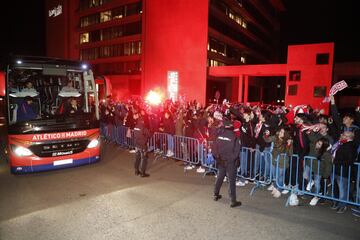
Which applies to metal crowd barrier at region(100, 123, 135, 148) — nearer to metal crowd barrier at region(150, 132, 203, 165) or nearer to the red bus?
metal crowd barrier at region(150, 132, 203, 165)

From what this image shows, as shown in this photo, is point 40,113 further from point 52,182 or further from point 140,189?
point 140,189

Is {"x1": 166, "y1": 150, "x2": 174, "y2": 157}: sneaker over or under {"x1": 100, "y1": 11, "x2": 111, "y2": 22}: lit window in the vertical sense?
under

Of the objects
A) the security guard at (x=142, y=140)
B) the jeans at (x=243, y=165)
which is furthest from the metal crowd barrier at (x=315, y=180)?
the security guard at (x=142, y=140)

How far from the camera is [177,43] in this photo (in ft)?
104

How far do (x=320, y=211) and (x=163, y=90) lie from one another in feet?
91.5

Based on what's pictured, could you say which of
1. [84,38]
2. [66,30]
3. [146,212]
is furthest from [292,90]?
[66,30]

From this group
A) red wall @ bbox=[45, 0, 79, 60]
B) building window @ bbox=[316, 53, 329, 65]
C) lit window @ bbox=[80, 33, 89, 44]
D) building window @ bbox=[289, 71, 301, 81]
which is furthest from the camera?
red wall @ bbox=[45, 0, 79, 60]

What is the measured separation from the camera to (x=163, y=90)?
33.3 meters

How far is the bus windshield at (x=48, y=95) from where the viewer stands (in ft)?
26.9

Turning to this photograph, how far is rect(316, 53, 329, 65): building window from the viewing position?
2344 cm

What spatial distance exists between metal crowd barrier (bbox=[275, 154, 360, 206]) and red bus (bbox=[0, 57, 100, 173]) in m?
5.87

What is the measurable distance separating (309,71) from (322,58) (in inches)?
55.1

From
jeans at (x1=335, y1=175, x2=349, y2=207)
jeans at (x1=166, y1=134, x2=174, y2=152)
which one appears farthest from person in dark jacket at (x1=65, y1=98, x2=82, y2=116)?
jeans at (x1=335, y1=175, x2=349, y2=207)

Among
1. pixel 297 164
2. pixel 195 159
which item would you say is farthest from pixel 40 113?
pixel 297 164
